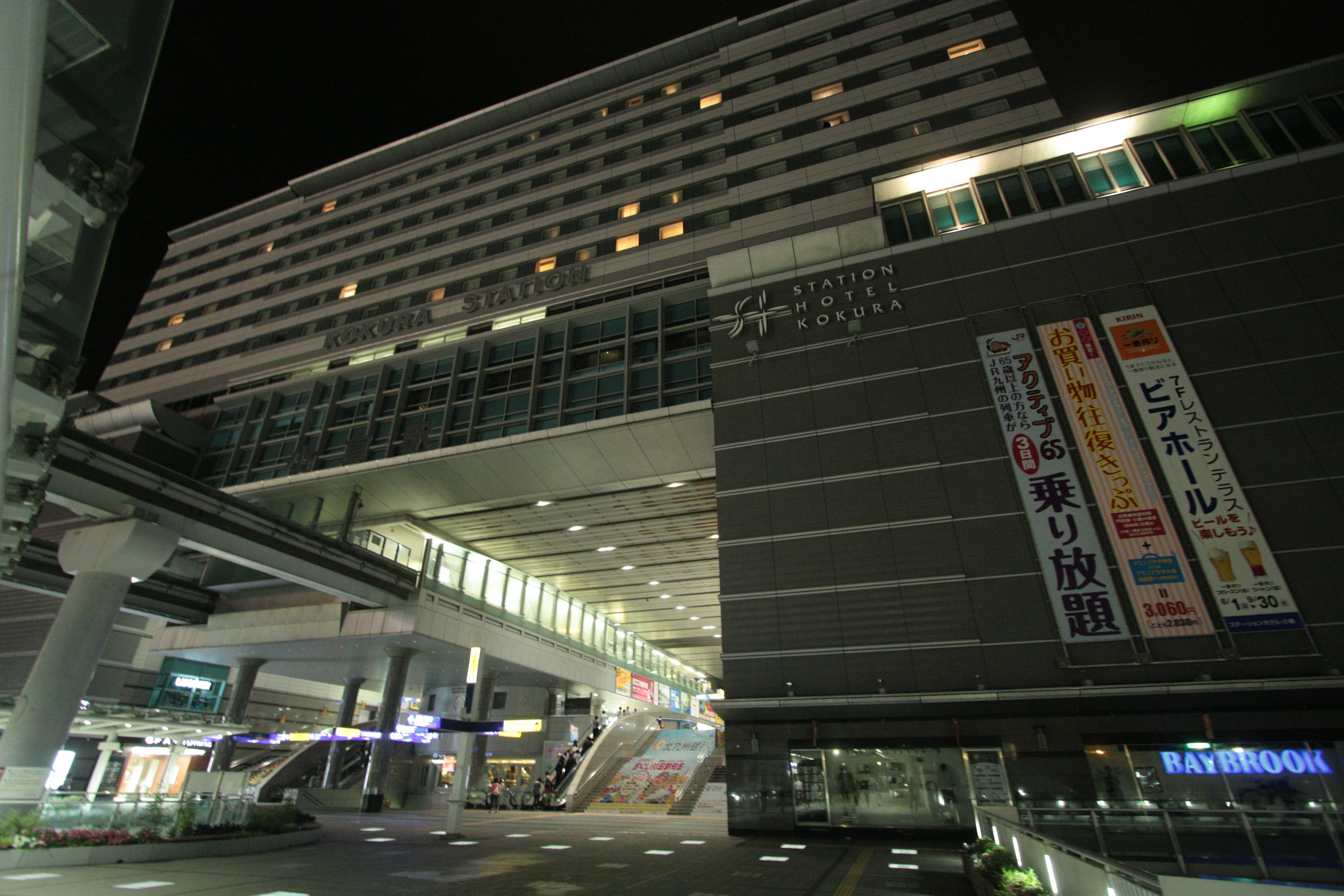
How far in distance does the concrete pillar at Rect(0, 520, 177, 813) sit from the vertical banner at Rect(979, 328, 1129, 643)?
26.2m

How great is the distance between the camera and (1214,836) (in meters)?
8.41

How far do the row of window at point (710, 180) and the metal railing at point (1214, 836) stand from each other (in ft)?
94.9

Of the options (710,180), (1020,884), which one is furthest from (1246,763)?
(710,180)

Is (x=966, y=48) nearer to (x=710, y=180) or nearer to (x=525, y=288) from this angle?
(x=710, y=180)

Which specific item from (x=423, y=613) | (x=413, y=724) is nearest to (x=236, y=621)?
(x=423, y=613)

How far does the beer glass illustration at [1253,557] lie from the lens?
16719mm

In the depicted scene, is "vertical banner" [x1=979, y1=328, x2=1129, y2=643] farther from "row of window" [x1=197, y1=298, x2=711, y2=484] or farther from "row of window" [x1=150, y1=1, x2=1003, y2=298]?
"row of window" [x1=150, y1=1, x2=1003, y2=298]

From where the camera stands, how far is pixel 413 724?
69.2 feet

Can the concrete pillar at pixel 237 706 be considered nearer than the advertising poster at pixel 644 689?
Yes

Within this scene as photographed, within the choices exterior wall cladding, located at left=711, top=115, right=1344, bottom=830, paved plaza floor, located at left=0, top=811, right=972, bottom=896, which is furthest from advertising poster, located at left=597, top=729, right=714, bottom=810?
exterior wall cladding, located at left=711, top=115, right=1344, bottom=830

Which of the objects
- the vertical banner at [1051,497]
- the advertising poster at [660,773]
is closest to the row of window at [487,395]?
the vertical banner at [1051,497]

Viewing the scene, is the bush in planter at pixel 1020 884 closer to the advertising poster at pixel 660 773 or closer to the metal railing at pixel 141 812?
the metal railing at pixel 141 812

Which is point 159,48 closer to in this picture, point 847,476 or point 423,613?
point 847,476

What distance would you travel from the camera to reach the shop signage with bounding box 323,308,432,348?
36.7m
